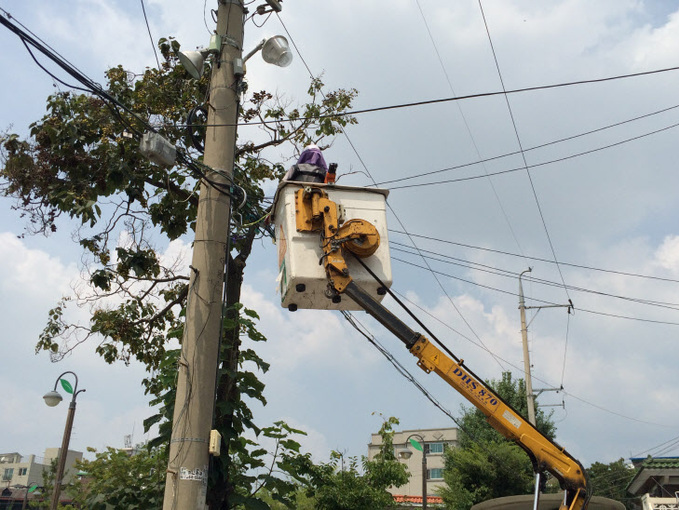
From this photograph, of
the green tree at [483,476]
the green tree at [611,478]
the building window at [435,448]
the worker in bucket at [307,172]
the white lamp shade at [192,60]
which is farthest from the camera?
the building window at [435,448]

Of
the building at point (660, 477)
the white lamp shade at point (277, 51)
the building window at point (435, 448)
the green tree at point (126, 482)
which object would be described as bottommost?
the green tree at point (126, 482)

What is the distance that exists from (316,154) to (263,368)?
308 centimetres

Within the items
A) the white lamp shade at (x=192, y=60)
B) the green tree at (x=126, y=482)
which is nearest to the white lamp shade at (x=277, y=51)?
the white lamp shade at (x=192, y=60)

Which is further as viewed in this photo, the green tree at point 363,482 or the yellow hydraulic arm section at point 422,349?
the green tree at point 363,482

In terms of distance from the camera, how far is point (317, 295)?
763 centimetres

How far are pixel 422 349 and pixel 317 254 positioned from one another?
1.91 metres

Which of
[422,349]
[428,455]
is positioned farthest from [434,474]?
[422,349]

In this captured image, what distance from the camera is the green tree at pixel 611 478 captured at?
47.1 m

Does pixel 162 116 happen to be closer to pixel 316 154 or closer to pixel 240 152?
pixel 240 152

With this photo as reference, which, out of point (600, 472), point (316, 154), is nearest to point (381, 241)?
point (316, 154)

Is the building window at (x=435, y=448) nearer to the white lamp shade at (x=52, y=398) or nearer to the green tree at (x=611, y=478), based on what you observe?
the green tree at (x=611, y=478)

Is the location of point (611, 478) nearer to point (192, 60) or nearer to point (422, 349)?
point (422, 349)

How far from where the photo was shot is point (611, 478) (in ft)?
169

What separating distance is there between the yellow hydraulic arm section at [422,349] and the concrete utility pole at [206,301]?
1159mm
